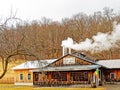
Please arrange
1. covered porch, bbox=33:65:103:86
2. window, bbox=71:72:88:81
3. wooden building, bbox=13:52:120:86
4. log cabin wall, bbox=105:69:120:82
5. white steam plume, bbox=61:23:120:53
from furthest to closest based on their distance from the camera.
→ 1. white steam plume, bbox=61:23:120:53
2. log cabin wall, bbox=105:69:120:82
3. window, bbox=71:72:88:81
4. wooden building, bbox=13:52:120:86
5. covered porch, bbox=33:65:103:86

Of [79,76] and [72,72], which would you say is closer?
[79,76]

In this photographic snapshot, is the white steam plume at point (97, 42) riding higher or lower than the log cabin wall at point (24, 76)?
higher

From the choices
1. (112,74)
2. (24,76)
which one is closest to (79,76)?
(112,74)

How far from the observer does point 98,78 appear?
39500 mm

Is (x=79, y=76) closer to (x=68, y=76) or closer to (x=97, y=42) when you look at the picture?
(x=68, y=76)

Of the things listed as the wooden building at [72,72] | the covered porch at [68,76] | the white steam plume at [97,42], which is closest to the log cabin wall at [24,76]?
the wooden building at [72,72]

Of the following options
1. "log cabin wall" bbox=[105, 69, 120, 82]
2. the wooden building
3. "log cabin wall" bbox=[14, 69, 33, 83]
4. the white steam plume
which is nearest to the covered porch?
the wooden building

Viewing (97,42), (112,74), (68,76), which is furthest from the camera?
(97,42)

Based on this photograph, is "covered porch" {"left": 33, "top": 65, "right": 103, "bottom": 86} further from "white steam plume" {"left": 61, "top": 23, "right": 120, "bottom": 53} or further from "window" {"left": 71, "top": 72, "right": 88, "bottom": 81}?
"white steam plume" {"left": 61, "top": 23, "right": 120, "bottom": 53}

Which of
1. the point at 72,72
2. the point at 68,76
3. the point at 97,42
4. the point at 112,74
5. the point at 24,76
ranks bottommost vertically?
the point at 24,76

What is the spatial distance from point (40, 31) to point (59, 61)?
35.4 metres

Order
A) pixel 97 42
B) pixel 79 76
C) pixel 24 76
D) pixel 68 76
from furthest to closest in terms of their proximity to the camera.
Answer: pixel 97 42 < pixel 24 76 < pixel 68 76 < pixel 79 76

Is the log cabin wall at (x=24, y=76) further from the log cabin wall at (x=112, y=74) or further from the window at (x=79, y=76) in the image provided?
the log cabin wall at (x=112, y=74)

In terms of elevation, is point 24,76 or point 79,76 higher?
point 79,76
